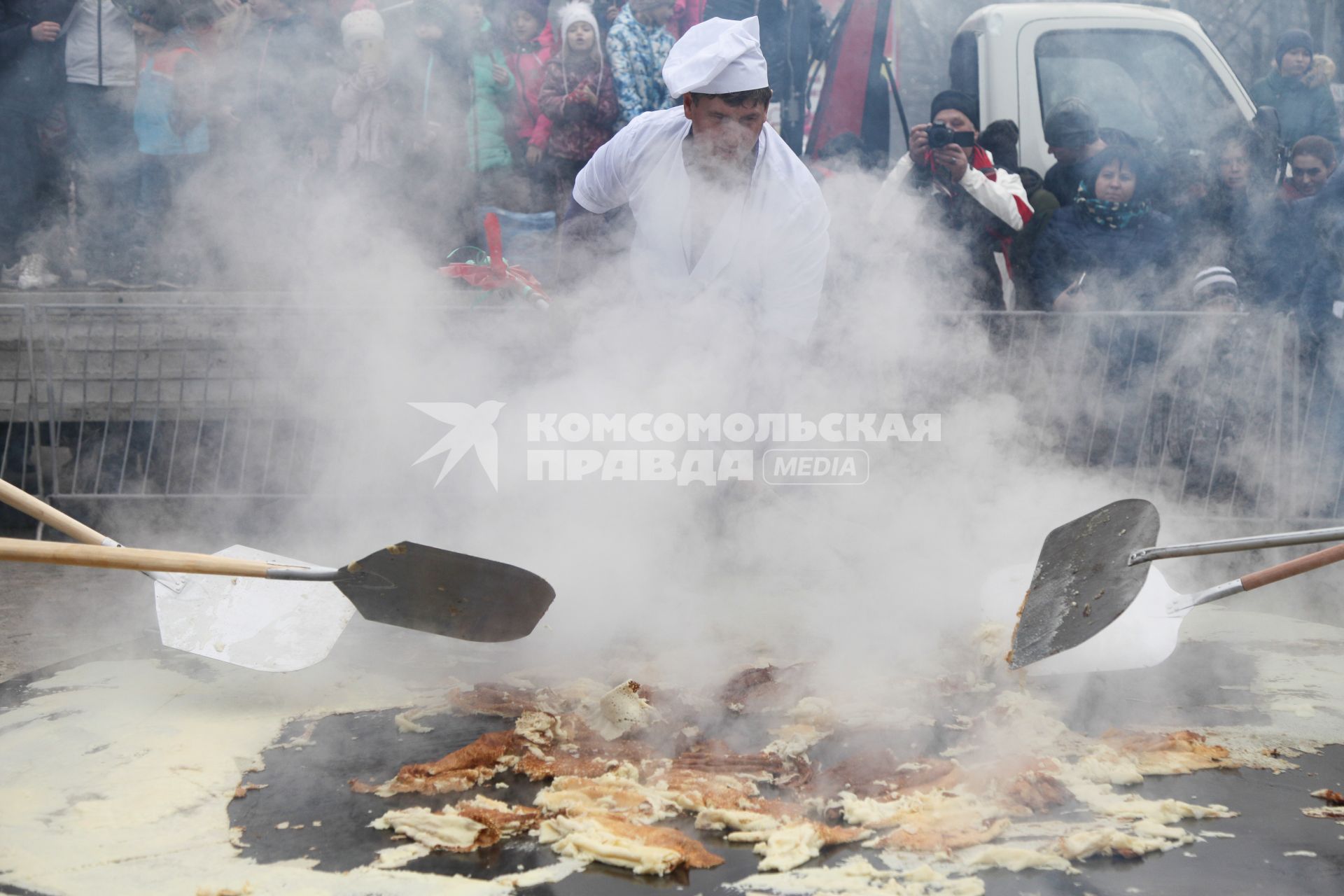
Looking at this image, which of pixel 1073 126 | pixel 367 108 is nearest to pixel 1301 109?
pixel 1073 126

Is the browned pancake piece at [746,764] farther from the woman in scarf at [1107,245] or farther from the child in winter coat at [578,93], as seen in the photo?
the child in winter coat at [578,93]

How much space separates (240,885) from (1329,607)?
4642 millimetres

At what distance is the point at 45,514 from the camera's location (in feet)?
10.6

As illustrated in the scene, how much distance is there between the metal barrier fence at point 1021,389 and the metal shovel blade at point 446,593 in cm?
261

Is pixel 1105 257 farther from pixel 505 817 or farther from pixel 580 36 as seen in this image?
pixel 505 817

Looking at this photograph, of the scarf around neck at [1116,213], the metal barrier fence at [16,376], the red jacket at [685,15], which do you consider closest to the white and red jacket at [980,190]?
the scarf around neck at [1116,213]

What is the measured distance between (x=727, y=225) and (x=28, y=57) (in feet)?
15.5

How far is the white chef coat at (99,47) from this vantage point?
6.61m

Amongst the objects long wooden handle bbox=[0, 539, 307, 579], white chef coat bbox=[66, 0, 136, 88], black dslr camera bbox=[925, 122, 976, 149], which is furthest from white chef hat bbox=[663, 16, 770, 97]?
white chef coat bbox=[66, 0, 136, 88]

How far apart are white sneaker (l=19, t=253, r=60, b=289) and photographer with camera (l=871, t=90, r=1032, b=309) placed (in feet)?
15.5

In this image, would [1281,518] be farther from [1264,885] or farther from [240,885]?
[240,885]

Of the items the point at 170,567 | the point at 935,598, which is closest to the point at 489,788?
the point at 170,567

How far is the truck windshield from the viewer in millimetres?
7363

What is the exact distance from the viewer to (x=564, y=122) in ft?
22.2
